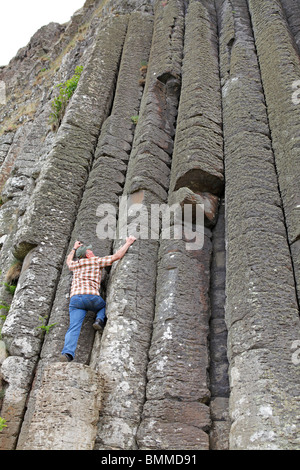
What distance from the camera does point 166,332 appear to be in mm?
5746

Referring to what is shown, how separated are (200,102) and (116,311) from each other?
14.9 feet

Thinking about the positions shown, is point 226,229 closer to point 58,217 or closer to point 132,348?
point 132,348

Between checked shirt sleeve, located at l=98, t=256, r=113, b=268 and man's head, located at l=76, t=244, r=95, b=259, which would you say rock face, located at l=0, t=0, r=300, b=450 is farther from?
man's head, located at l=76, t=244, r=95, b=259

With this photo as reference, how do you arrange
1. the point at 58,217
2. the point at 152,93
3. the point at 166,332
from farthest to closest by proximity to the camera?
1. the point at 152,93
2. the point at 58,217
3. the point at 166,332

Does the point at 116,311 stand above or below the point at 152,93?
below

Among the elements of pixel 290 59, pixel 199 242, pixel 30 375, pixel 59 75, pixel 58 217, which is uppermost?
pixel 59 75

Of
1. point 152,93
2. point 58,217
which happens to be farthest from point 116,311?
point 152,93

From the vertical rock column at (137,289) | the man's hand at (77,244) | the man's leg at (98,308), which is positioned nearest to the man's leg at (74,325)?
the man's leg at (98,308)

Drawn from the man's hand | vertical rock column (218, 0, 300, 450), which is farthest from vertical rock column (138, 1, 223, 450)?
the man's hand

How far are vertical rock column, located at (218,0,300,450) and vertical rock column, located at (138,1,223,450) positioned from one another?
38cm

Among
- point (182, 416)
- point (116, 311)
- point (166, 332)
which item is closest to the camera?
point (182, 416)

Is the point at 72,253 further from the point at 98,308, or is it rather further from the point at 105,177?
the point at 105,177

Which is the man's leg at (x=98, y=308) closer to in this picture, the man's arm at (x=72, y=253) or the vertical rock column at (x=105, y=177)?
the vertical rock column at (x=105, y=177)

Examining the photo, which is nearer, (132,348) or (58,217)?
(132,348)
